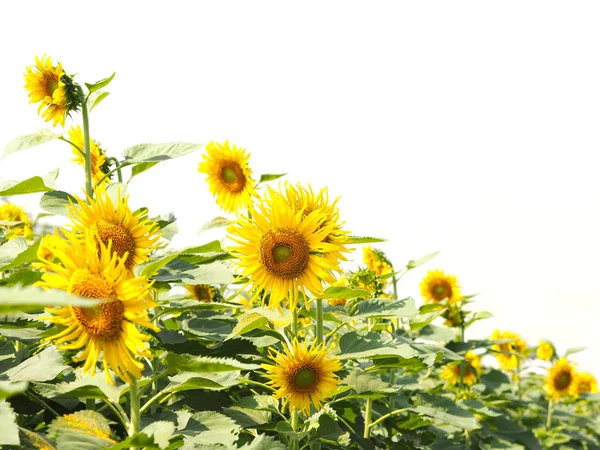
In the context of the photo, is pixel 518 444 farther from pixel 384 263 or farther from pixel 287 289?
pixel 287 289

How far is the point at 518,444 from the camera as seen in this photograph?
5.05m

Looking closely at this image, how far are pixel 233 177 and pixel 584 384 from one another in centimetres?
508

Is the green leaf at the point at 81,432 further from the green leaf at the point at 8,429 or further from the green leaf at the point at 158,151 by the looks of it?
the green leaf at the point at 158,151

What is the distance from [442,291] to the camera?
5363 millimetres

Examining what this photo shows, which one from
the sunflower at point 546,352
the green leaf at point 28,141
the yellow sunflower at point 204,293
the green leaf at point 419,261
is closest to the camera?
the green leaf at point 28,141

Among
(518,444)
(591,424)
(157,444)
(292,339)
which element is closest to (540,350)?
(591,424)

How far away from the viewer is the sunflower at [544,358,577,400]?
6547 millimetres

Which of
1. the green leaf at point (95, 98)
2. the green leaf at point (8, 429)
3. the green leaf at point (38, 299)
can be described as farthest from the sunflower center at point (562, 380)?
the green leaf at point (38, 299)

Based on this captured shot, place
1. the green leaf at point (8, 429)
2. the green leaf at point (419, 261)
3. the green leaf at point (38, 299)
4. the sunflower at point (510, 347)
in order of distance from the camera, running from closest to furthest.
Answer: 1. the green leaf at point (38, 299)
2. the green leaf at point (8, 429)
3. the green leaf at point (419, 261)
4. the sunflower at point (510, 347)

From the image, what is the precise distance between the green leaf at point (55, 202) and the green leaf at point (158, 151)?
1.29 feet

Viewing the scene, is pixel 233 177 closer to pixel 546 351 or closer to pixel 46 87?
pixel 46 87

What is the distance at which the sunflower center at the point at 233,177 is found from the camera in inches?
146

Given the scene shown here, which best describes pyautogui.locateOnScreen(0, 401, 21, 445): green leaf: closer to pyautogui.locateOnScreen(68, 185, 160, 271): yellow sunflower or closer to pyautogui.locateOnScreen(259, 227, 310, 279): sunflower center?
pyautogui.locateOnScreen(68, 185, 160, 271): yellow sunflower

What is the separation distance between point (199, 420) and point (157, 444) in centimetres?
46
